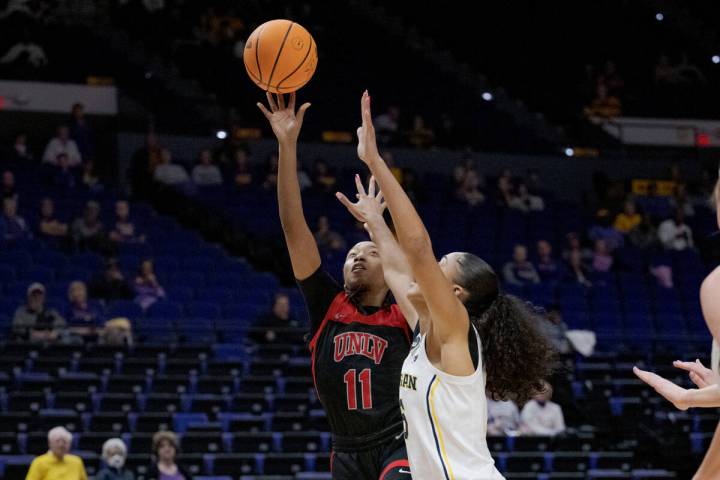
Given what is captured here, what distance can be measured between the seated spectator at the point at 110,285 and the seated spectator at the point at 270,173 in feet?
11.3

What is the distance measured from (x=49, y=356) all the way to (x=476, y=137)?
31.9ft

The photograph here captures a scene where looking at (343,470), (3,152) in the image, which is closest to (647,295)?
(3,152)

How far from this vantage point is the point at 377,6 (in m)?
22.2

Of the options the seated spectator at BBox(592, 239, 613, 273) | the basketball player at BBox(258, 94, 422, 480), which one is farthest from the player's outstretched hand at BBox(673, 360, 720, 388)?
the seated spectator at BBox(592, 239, 613, 273)

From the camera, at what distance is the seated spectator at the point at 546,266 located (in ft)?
50.7

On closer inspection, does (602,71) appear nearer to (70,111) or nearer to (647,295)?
(647,295)

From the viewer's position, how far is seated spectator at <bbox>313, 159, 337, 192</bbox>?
54.7ft

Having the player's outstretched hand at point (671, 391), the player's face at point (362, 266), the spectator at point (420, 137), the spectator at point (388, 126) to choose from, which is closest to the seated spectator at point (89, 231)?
the spectator at point (388, 126)

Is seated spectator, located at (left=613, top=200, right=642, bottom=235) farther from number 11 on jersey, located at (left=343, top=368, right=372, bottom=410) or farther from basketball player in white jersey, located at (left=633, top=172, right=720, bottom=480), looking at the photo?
basketball player in white jersey, located at (left=633, top=172, right=720, bottom=480)

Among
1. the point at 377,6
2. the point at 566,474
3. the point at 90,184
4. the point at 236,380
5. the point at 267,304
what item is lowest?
the point at 566,474

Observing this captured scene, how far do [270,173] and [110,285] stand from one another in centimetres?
397

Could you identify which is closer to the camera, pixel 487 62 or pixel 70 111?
pixel 70 111

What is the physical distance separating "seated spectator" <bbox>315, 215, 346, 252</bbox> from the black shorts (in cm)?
946

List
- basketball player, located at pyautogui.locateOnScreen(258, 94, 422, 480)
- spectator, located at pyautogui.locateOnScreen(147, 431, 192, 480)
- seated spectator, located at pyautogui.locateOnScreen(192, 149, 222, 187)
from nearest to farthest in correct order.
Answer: basketball player, located at pyautogui.locateOnScreen(258, 94, 422, 480), spectator, located at pyautogui.locateOnScreen(147, 431, 192, 480), seated spectator, located at pyautogui.locateOnScreen(192, 149, 222, 187)
